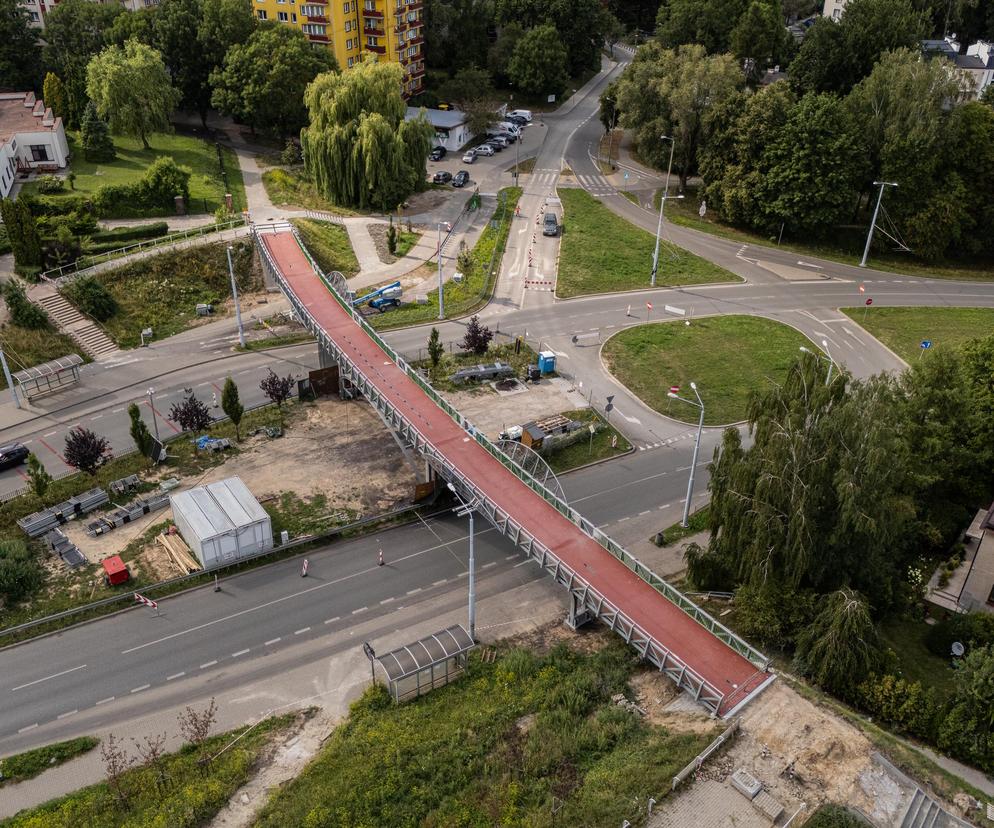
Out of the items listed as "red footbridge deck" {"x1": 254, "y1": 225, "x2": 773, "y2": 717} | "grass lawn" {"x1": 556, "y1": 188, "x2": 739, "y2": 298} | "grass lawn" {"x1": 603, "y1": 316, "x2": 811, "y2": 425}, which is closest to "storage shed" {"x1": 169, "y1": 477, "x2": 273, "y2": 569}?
"red footbridge deck" {"x1": 254, "y1": 225, "x2": 773, "y2": 717}

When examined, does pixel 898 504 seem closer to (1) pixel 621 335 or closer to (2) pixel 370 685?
(2) pixel 370 685

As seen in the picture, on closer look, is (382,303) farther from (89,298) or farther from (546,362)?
(89,298)

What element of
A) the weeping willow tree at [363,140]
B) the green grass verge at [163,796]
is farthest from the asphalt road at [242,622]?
the weeping willow tree at [363,140]

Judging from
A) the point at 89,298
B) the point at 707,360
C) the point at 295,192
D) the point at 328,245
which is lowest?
the point at 707,360

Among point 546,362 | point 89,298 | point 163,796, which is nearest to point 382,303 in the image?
point 546,362

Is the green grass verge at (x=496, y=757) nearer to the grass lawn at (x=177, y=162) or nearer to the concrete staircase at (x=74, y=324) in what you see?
the concrete staircase at (x=74, y=324)
